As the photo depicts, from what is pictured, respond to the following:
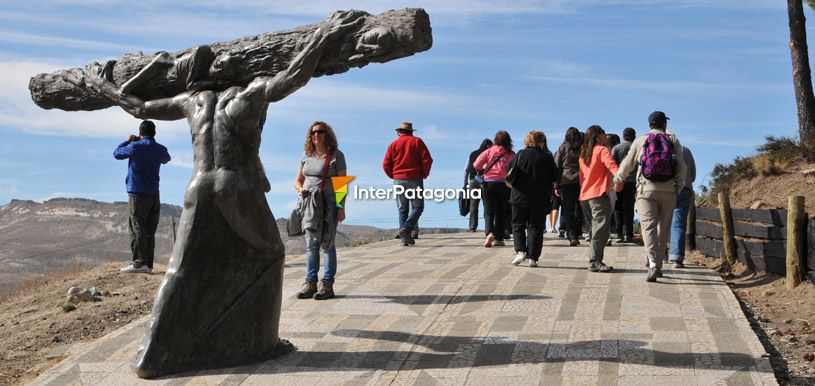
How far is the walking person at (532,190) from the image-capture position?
39.4ft

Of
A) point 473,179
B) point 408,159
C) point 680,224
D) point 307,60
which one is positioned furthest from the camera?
point 473,179

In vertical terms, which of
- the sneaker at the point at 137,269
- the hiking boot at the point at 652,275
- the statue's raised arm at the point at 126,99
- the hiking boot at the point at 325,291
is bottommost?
the sneaker at the point at 137,269

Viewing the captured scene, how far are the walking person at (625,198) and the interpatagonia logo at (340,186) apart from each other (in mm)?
5770

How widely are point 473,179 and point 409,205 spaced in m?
3.09

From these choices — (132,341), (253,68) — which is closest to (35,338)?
(132,341)

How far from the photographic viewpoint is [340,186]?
970cm

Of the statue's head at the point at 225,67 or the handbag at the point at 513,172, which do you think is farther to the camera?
the handbag at the point at 513,172

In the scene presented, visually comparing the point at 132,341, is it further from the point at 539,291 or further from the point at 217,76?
the point at 539,291

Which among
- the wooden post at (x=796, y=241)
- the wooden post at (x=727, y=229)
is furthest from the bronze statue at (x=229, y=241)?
the wooden post at (x=727, y=229)

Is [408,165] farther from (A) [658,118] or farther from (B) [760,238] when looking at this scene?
(B) [760,238]

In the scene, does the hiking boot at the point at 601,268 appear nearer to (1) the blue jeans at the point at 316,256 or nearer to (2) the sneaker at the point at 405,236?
(1) the blue jeans at the point at 316,256

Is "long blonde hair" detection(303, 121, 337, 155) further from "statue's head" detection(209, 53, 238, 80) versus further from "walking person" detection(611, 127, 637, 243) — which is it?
"walking person" detection(611, 127, 637, 243)

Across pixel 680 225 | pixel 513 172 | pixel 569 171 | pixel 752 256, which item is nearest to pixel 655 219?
pixel 680 225

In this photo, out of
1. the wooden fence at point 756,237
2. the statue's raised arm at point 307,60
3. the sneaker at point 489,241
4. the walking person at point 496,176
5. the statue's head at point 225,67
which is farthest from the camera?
the sneaker at point 489,241
